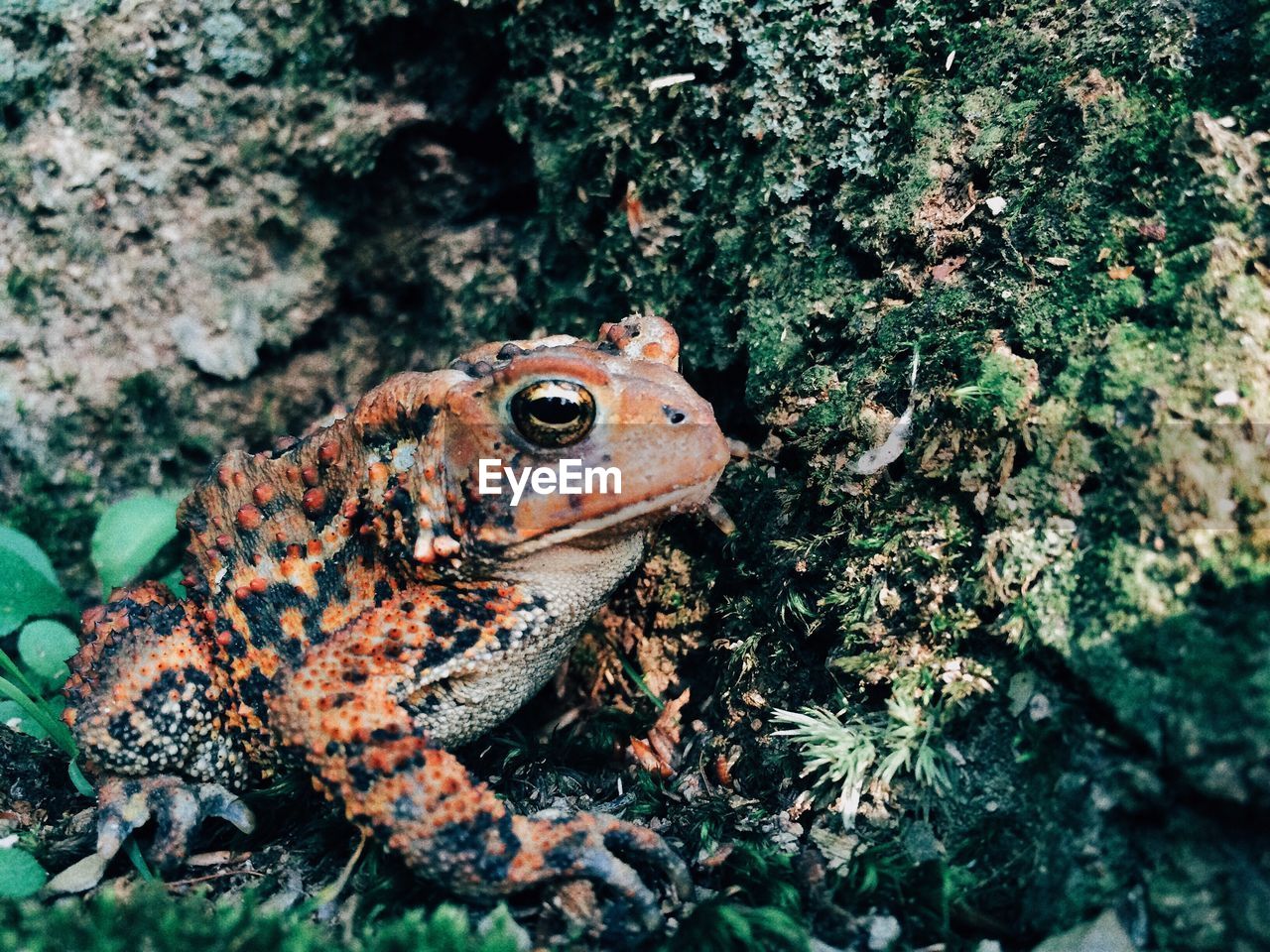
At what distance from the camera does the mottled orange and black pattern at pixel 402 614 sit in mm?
2570

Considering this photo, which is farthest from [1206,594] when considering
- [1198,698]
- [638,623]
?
[638,623]

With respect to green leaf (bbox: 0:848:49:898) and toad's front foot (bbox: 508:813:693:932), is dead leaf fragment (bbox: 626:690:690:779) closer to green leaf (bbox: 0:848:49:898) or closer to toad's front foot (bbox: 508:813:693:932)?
toad's front foot (bbox: 508:813:693:932)

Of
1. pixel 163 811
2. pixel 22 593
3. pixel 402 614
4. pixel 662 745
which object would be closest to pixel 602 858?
pixel 662 745

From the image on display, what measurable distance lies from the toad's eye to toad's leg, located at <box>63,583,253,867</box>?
1.40 metres

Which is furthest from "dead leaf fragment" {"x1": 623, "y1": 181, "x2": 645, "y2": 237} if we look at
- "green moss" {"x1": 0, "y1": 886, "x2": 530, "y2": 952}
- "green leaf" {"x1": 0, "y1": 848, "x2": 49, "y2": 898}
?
"green leaf" {"x1": 0, "y1": 848, "x2": 49, "y2": 898}

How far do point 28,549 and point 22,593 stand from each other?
0.79 feet

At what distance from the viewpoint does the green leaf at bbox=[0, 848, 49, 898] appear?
268cm

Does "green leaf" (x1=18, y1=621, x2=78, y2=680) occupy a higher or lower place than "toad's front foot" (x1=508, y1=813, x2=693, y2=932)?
higher

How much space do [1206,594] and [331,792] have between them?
7.38ft

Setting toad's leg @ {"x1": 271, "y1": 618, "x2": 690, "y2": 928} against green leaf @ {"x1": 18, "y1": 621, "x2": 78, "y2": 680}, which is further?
green leaf @ {"x1": 18, "y1": 621, "x2": 78, "y2": 680}

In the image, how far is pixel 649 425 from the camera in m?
2.67

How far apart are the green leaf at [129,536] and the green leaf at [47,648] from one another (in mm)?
229

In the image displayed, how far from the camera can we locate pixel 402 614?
2830 mm

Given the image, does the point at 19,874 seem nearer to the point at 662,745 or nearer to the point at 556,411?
the point at 662,745
